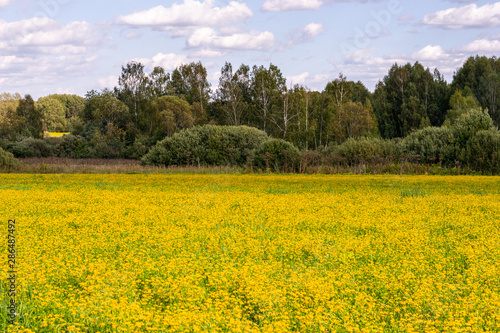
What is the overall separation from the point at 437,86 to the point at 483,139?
55070 mm

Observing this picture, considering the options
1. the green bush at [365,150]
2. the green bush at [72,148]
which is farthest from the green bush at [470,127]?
the green bush at [72,148]

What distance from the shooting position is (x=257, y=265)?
32.2ft

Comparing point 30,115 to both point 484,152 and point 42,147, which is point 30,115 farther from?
point 484,152

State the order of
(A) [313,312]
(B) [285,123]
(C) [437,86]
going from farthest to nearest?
(C) [437,86] → (B) [285,123] → (A) [313,312]

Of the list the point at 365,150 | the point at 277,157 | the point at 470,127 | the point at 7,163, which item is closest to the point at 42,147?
the point at 7,163

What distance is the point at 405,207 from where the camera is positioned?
20000mm

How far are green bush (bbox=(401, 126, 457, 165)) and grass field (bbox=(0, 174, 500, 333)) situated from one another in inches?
1050

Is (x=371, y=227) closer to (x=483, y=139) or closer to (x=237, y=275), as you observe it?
(x=237, y=275)

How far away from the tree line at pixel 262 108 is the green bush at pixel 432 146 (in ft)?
52.7

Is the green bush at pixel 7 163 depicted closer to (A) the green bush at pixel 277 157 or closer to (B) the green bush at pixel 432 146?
(A) the green bush at pixel 277 157

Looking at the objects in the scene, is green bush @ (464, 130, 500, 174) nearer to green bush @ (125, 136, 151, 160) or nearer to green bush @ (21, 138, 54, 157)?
green bush @ (125, 136, 151, 160)

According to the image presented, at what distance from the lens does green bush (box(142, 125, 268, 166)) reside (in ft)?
195

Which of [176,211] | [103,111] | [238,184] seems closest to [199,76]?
[103,111]

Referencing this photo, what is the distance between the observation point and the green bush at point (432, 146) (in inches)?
1864
